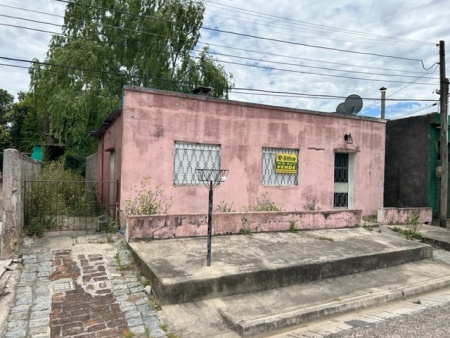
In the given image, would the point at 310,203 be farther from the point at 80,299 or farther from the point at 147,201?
the point at 80,299

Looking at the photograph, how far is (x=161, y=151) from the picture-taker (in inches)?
307

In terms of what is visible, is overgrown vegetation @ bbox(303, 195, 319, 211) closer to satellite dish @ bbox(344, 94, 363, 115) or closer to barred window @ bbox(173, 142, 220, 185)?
barred window @ bbox(173, 142, 220, 185)

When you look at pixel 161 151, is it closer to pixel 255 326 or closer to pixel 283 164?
pixel 283 164

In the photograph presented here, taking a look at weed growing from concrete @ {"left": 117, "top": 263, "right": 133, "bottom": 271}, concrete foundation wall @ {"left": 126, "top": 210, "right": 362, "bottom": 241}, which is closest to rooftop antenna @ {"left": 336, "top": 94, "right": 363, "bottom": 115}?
concrete foundation wall @ {"left": 126, "top": 210, "right": 362, "bottom": 241}

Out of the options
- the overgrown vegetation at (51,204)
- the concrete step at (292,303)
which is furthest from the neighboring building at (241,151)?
the concrete step at (292,303)

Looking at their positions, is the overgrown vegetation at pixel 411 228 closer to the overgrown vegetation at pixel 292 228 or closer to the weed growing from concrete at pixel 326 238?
the weed growing from concrete at pixel 326 238

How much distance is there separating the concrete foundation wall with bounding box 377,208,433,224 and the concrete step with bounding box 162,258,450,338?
359 centimetres

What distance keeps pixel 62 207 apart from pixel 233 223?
4.47 meters

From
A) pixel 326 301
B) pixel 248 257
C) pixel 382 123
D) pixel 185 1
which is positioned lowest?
pixel 326 301

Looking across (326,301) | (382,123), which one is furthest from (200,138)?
(382,123)

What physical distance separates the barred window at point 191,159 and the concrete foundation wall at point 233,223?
1581 millimetres

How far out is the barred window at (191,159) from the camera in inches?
319

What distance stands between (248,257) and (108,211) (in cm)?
486

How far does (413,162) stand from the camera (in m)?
12.3
